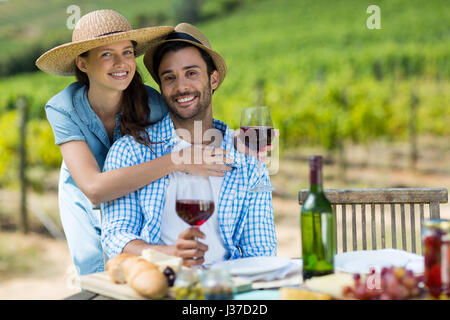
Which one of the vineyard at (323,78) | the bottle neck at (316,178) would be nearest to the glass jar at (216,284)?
the bottle neck at (316,178)

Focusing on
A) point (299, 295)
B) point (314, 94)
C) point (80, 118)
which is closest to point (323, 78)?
point (314, 94)

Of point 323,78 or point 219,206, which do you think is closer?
point 219,206

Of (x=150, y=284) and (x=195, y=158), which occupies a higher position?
(x=195, y=158)

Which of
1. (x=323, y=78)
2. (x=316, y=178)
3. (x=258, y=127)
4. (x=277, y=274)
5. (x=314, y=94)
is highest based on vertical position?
(x=323, y=78)

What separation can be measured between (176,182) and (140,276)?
60 centimetres

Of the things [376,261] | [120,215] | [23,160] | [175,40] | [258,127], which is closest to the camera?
[376,261]

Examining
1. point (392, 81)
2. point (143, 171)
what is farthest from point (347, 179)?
point (143, 171)

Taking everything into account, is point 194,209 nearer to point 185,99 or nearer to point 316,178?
point 316,178

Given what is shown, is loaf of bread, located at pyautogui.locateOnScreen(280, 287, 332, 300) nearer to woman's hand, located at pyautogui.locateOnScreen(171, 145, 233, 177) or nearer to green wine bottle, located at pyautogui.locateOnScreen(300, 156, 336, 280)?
green wine bottle, located at pyautogui.locateOnScreen(300, 156, 336, 280)

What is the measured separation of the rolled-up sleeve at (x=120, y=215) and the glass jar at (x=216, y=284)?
54cm

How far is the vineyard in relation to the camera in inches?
269

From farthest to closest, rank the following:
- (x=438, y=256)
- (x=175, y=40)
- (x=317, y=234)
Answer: (x=175, y=40) < (x=317, y=234) < (x=438, y=256)

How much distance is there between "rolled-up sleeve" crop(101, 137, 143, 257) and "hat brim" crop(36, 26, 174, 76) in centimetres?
33

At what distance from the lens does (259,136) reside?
4.69 feet
